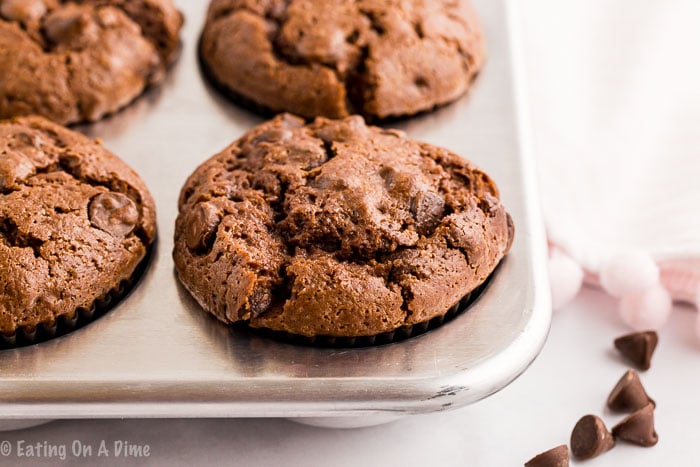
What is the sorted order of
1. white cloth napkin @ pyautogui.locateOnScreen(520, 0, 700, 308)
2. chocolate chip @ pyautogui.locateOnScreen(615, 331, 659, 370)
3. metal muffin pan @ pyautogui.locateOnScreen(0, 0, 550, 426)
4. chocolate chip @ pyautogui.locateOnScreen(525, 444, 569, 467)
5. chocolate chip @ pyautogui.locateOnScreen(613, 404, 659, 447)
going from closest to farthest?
metal muffin pan @ pyautogui.locateOnScreen(0, 0, 550, 426)
chocolate chip @ pyautogui.locateOnScreen(525, 444, 569, 467)
chocolate chip @ pyautogui.locateOnScreen(613, 404, 659, 447)
chocolate chip @ pyautogui.locateOnScreen(615, 331, 659, 370)
white cloth napkin @ pyautogui.locateOnScreen(520, 0, 700, 308)

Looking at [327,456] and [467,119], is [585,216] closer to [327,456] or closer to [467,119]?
[467,119]

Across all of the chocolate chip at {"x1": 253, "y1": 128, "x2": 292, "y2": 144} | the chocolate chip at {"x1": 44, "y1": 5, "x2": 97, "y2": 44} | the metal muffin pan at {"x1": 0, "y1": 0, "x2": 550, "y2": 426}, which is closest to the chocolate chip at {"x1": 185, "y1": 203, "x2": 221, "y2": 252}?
the metal muffin pan at {"x1": 0, "y1": 0, "x2": 550, "y2": 426}

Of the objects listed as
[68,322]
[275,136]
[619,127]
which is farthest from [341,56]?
[619,127]

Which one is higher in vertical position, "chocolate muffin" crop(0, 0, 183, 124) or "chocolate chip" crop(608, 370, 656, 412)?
"chocolate muffin" crop(0, 0, 183, 124)

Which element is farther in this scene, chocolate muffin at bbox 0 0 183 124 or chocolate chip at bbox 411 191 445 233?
chocolate muffin at bbox 0 0 183 124

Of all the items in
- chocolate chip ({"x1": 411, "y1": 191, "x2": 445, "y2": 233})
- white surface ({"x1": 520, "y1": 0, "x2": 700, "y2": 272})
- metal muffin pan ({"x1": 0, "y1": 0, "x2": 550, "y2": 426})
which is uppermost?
chocolate chip ({"x1": 411, "y1": 191, "x2": 445, "y2": 233})

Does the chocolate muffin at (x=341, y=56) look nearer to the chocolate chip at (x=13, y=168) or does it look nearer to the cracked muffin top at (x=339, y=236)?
the cracked muffin top at (x=339, y=236)

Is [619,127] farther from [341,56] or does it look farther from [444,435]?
[444,435]

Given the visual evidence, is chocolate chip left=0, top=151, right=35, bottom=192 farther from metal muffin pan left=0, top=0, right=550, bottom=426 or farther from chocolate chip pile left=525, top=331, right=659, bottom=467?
chocolate chip pile left=525, top=331, right=659, bottom=467

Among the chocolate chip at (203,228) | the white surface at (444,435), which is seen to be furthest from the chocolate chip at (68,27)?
the white surface at (444,435)
